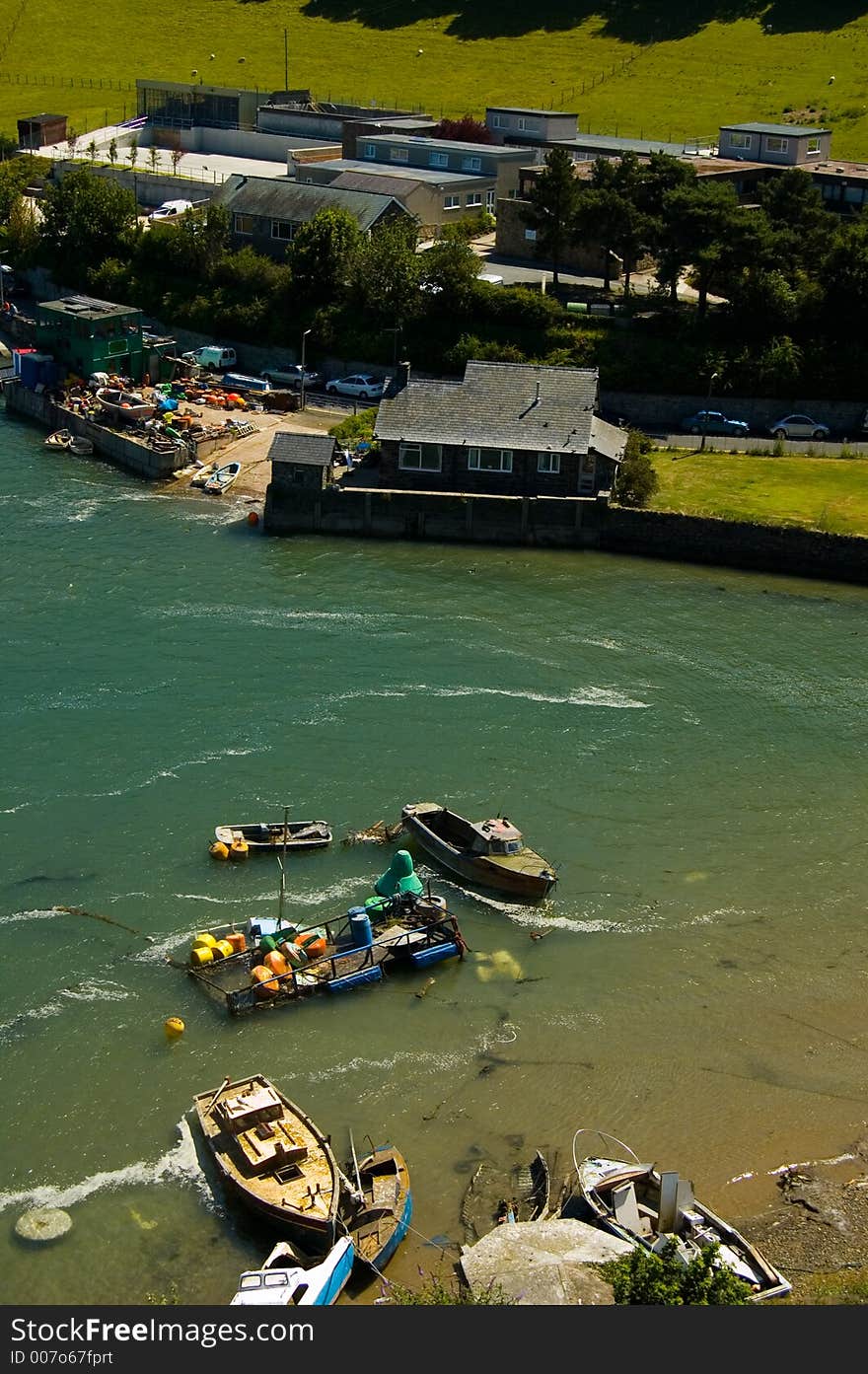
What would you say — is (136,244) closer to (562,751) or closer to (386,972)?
(562,751)

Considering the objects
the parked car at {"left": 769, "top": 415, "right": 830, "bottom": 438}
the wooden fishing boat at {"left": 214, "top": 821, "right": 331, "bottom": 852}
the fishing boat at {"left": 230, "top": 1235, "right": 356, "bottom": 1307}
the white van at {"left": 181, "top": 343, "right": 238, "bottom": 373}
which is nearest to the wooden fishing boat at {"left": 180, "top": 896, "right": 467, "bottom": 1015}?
the wooden fishing boat at {"left": 214, "top": 821, "right": 331, "bottom": 852}

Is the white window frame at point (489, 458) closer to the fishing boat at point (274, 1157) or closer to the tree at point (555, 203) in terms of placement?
the tree at point (555, 203)

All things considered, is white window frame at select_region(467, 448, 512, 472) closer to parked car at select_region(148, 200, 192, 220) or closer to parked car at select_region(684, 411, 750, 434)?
parked car at select_region(684, 411, 750, 434)

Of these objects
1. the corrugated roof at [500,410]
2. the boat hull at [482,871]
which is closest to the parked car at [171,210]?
the corrugated roof at [500,410]

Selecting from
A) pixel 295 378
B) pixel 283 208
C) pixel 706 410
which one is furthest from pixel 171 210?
pixel 706 410
